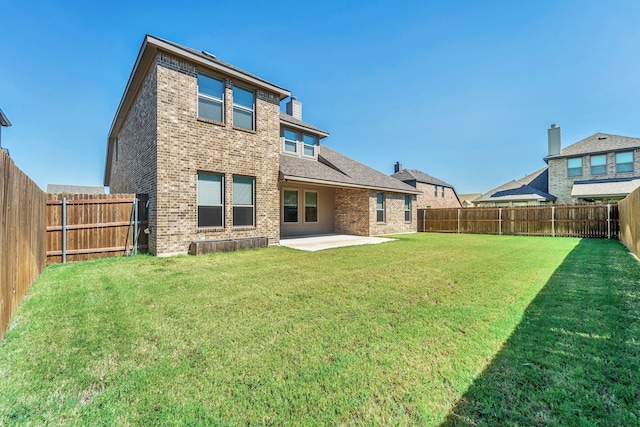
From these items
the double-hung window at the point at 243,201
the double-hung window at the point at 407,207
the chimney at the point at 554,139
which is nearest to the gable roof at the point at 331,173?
the double-hung window at the point at 407,207

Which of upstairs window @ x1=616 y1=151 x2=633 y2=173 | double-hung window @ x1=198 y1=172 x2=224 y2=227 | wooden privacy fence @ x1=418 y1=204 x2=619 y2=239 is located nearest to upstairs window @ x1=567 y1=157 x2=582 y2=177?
upstairs window @ x1=616 y1=151 x2=633 y2=173

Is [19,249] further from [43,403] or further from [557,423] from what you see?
[557,423]

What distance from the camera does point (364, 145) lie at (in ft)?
91.8

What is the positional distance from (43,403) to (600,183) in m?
32.8

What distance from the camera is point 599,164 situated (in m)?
22.8

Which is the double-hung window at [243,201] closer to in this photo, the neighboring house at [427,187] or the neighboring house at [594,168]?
the neighboring house at [427,187]

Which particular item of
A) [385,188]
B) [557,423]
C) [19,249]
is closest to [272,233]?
[19,249]

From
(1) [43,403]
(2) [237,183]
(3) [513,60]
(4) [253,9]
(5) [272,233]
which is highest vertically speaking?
(4) [253,9]

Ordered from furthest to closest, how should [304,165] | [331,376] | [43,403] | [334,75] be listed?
[334,75] → [304,165] → [331,376] → [43,403]

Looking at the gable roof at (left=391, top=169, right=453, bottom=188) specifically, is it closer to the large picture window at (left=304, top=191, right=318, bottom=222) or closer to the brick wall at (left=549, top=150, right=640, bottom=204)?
the brick wall at (left=549, top=150, right=640, bottom=204)

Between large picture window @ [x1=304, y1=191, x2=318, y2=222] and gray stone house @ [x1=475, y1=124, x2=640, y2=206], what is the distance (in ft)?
70.0

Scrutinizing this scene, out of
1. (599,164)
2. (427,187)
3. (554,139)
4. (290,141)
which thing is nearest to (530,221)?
(599,164)

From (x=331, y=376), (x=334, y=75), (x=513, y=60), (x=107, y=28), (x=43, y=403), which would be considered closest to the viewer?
(x=43, y=403)

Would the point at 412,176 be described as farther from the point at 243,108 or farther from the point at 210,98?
the point at 210,98
